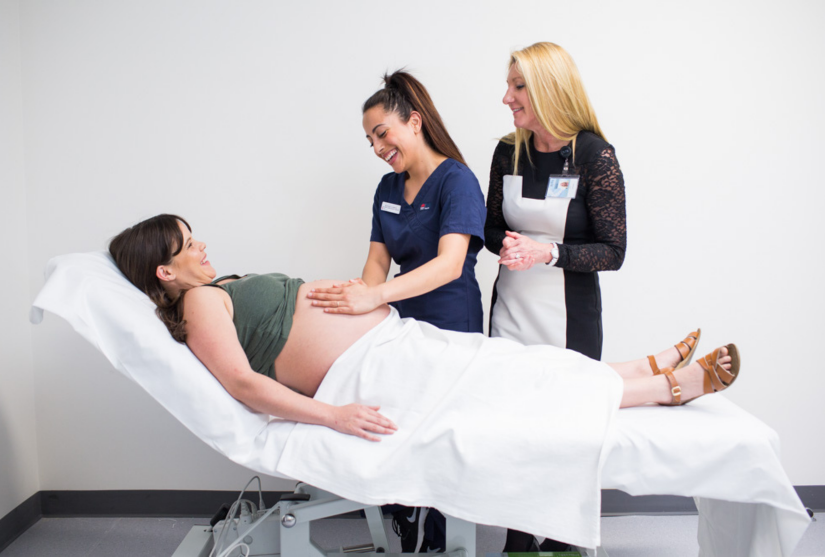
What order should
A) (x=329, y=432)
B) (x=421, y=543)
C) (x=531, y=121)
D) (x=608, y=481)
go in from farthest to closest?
(x=421, y=543), (x=531, y=121), (x=329, y=432), (x=608, y=481)

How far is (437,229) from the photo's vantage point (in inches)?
68.2

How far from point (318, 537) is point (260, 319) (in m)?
1.04

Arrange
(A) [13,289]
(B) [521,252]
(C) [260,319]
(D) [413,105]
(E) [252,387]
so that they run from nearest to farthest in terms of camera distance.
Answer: (E) [252,387] → (C) [260,319] → (B) [521,252] → (D) [413,105] → (A) [13,289]

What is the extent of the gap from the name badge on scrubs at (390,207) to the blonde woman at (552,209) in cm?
31

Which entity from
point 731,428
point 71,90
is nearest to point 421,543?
point 731,428

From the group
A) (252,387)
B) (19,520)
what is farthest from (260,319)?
(19,520)

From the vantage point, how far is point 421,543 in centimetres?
193

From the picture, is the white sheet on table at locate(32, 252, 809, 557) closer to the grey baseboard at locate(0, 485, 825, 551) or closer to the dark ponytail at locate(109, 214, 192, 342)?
the dark ponytail at locate(109, 214, 192, 342)

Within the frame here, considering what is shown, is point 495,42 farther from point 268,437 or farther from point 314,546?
point 314,546

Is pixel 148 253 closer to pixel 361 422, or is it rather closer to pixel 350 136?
pixel 361 422

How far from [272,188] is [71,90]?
0.80 m

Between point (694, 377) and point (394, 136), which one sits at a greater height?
point (394, 136)

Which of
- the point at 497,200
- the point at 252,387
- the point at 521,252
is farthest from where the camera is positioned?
the point at 497,200

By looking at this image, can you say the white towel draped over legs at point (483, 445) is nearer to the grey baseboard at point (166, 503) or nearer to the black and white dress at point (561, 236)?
the black and white dress at point (561, 236)
